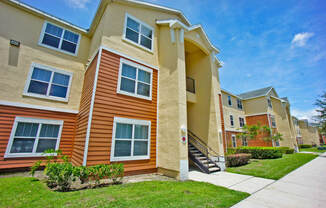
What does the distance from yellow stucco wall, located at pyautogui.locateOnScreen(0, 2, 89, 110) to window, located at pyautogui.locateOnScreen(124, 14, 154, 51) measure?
4239mm

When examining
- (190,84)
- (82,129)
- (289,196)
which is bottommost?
(289,196)

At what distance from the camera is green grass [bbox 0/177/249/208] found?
3.63 m

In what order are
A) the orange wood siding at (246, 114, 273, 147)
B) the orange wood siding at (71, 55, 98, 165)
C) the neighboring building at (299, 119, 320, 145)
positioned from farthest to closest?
the neighboring building at (299, 119, 320, 145) < the orange wood siding at (246, 114, 273, 147) < the orange wood siding at (71, 55, 98, 165)

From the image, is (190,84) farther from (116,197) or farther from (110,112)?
(116,197)

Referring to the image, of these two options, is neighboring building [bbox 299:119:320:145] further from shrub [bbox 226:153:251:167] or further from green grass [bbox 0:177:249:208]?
green grass [bbox 0:177:249:208]

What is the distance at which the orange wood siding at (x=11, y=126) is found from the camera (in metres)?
6.34

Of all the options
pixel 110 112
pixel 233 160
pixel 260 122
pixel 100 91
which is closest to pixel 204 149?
pixel 233 160

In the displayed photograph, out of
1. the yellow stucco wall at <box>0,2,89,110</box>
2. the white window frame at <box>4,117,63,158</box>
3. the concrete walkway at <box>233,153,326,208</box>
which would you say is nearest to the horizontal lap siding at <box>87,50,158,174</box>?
the white window frame at <box>4,117,63,158</box>

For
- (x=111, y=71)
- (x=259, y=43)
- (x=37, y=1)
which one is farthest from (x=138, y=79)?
(x=259, y=43)

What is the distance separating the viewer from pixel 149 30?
9992 millimetres

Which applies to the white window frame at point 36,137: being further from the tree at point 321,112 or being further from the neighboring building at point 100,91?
the tree at point 321,112

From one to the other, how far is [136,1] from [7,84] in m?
8.91

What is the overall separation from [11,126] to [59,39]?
5925 millimetres

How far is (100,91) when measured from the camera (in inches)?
272
